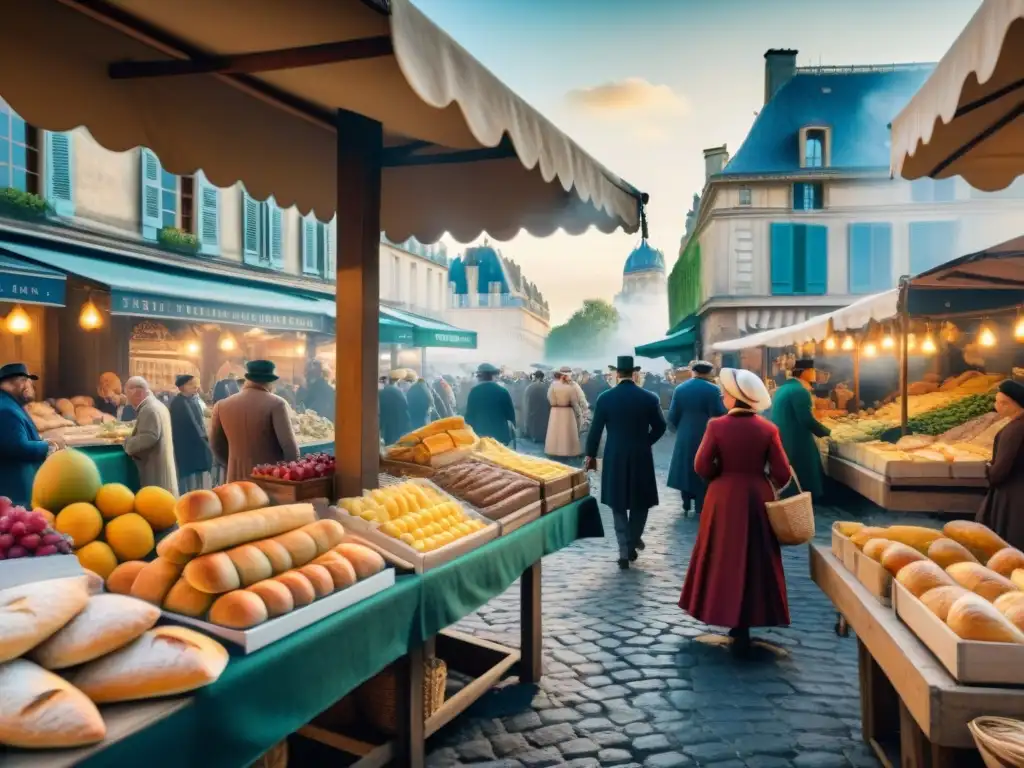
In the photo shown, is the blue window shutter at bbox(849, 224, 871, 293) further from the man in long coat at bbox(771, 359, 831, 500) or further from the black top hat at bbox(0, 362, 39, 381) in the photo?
the black top hat at bbox(0, 362, 39, 381)

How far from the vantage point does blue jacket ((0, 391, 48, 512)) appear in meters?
5.32

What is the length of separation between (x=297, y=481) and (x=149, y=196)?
487 inches

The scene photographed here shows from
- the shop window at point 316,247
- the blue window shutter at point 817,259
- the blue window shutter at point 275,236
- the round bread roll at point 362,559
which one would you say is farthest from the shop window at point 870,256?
the round bread roll at point 362,559

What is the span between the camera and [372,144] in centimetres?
375

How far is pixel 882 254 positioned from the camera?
75.2 ft

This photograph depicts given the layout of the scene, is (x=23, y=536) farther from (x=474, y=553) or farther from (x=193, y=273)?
(x=193, y=273)

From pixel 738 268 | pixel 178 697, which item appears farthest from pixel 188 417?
pixel 738 268

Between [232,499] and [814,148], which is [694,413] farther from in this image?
[814,148]

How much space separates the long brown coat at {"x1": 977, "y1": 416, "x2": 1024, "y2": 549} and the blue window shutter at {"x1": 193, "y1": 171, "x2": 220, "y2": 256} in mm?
14187

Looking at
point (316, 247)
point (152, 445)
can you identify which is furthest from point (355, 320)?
point (316, 247)

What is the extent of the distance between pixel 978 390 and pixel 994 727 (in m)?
9.00

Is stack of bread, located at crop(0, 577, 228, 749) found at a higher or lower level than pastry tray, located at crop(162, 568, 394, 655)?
higher

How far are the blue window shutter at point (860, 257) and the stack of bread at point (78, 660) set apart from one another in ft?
80.4

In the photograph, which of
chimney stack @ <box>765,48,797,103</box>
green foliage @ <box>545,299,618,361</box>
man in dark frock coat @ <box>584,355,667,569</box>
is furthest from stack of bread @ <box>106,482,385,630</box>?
green foliage @ <box>545,299,618,361</box>
